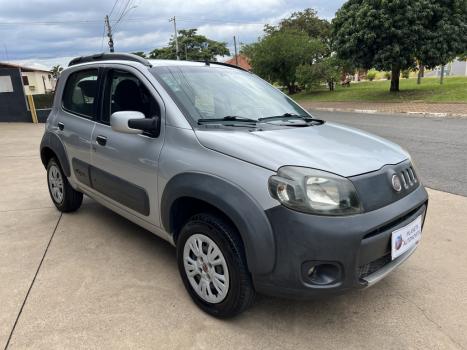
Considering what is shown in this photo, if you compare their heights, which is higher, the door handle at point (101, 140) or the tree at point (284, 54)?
the tree at point (284, 54)

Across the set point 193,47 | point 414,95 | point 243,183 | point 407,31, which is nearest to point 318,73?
point 414,95

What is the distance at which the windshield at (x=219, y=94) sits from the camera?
3025 millimetres

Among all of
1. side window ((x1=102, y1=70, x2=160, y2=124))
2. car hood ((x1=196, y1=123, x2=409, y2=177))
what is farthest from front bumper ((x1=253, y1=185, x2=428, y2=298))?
side window ((x1=102, y1=70, x2=160, y2=124))

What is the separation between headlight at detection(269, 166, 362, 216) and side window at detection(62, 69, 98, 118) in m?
2.31

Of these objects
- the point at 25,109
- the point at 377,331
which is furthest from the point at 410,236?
the point at 25,109

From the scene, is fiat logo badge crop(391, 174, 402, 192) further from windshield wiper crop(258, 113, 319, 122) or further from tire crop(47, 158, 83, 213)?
tire crop(47, 158, 83, 213)

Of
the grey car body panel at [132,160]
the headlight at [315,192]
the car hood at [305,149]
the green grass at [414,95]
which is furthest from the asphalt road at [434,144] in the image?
the green grass at [414,95]

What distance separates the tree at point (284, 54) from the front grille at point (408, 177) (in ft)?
89.7

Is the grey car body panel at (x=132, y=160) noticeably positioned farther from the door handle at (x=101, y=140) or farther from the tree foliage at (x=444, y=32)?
the tree foliage at (x=444, y=32)

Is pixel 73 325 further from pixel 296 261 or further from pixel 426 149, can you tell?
pixel 426 149

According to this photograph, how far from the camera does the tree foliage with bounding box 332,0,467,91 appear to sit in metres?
19.1

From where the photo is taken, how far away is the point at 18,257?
3.71m

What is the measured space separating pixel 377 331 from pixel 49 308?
219cm

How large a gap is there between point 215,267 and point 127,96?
1678mm
